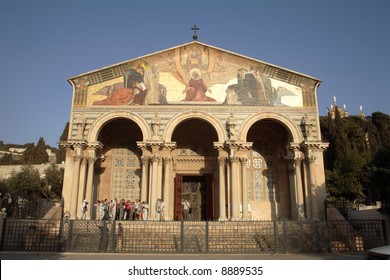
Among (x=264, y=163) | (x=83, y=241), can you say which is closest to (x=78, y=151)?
(x=83, y=241)

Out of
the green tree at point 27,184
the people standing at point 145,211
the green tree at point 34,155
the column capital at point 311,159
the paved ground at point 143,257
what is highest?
the green tree at point 34,155

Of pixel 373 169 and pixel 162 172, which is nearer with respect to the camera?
pixel 373 169

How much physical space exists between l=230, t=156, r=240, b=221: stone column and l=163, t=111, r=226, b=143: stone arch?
1.38 metres

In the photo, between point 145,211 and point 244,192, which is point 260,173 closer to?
point 244,192

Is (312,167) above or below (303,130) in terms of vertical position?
below

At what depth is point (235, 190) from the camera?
18781mm

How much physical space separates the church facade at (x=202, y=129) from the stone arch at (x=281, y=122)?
56mm

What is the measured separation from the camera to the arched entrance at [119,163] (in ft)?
70.8

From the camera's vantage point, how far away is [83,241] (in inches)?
489

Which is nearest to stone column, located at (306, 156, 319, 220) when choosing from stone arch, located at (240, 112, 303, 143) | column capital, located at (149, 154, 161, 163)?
stone arch, located at (240, 112, 303, 143)

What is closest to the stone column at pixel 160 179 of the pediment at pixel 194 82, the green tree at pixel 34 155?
the pediment at pixel 194 82

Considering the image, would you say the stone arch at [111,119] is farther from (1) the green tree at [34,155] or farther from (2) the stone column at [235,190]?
(1) the green tree at [34,155]

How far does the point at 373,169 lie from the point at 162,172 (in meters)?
10.6

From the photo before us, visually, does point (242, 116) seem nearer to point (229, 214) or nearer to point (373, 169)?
point (229, 214)
